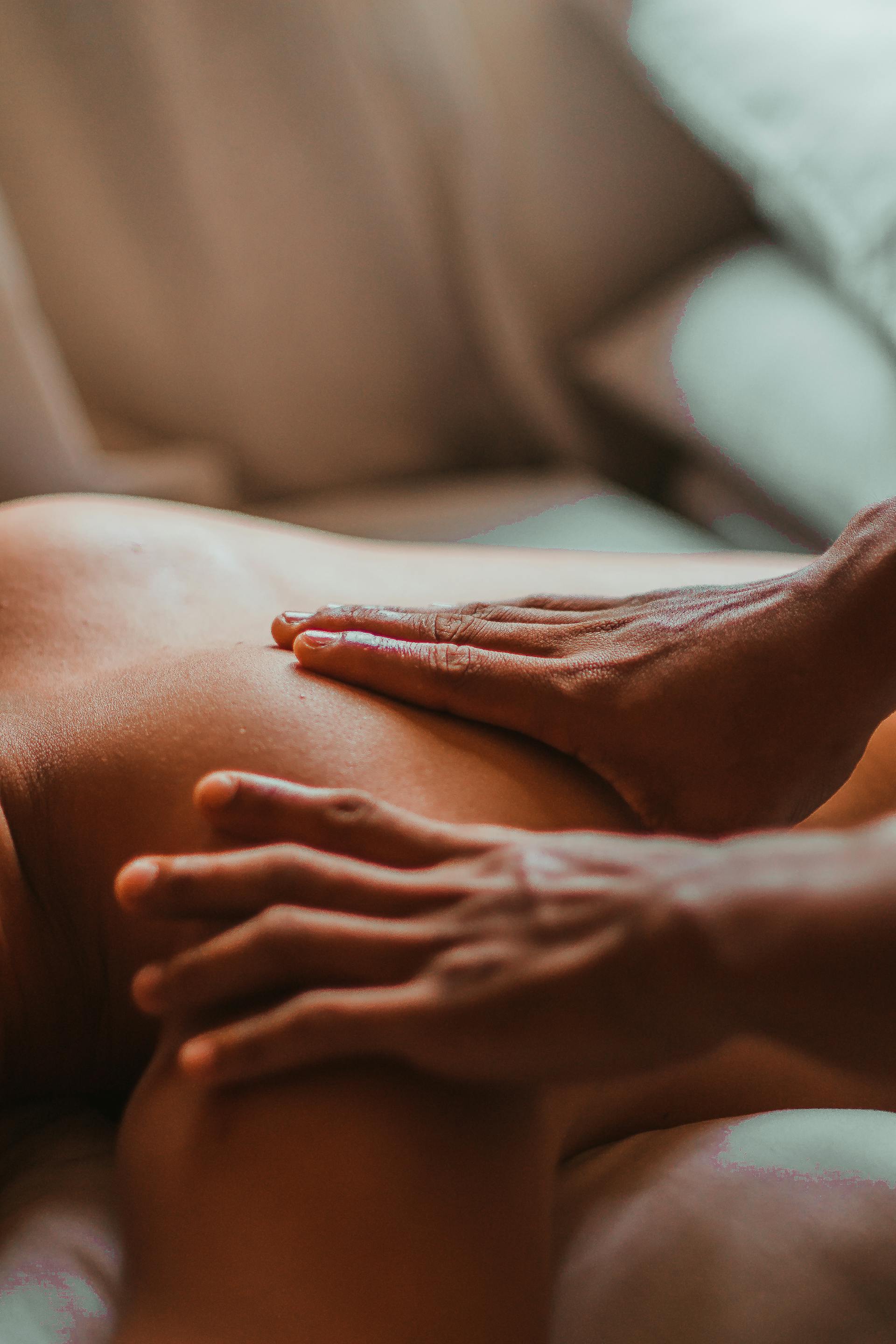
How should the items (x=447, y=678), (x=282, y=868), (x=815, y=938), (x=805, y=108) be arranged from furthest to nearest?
(x=805, y=108), (x=447, y=678), (x=282, y=868), (x=815, y=938)

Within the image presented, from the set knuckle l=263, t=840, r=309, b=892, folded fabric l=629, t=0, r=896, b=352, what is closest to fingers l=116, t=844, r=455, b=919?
knuckle l=263, t=840, r=309, b=892

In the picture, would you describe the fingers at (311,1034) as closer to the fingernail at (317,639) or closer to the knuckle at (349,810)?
the knuckle at (349,810)

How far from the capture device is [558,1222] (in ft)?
1.81

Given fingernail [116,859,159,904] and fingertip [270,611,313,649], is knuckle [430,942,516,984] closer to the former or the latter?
fingernail [116,859,159,904]

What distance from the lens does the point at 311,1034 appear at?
1.49 ft

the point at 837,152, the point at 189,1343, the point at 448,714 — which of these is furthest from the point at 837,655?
the point at 837,152

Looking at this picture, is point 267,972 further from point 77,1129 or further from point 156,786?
point 77,1129

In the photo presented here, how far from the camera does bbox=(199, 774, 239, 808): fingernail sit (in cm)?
51

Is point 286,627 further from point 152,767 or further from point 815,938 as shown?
point 815,938

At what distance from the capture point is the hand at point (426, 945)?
1.36ft

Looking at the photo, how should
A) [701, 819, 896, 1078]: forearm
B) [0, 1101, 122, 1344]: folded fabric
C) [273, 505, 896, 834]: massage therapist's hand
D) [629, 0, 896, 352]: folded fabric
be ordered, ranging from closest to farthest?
[701, 819, 896, 1078]: forearm < [0, 1101, 122, 1344]: folded fabric < [273, 505, 896, 834]: massage therapist's hand < [629, 0, 896, 352]: folded fabric

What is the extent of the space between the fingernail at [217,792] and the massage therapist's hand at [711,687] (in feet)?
0.37

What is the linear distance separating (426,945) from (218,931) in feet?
0.37

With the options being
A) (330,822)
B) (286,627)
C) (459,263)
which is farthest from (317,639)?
(459,263)
